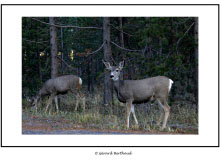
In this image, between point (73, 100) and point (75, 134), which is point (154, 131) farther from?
point (73, 100)

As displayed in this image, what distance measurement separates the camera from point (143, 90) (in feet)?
35.4

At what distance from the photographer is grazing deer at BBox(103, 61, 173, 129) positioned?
10.6 metres

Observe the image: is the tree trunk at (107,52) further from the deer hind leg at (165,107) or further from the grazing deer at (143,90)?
the deer hind leg at (165,107)

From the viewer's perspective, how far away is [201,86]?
9.47m

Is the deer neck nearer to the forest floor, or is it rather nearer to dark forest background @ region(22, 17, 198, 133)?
dark forest background @ region(22, 17, 198, 133)

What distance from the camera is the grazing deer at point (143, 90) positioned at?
10.6 metres

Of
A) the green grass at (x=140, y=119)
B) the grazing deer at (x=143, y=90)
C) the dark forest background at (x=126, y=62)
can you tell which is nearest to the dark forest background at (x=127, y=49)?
the dark forest background at (x=126, y=62)

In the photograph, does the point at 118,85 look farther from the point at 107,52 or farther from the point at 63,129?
the point at 107,52

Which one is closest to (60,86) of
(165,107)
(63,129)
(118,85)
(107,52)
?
(107,52)

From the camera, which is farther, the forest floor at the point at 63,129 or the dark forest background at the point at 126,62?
the dark forest background at the point at 126,62

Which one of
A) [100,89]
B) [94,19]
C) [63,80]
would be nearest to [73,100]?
[63,80]

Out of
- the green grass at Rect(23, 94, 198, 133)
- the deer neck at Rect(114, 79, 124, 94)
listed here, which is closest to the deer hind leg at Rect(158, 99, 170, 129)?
the green grass at Rect(23, 94, 198, 133)

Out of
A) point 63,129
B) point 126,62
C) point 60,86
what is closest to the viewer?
point 63,129
